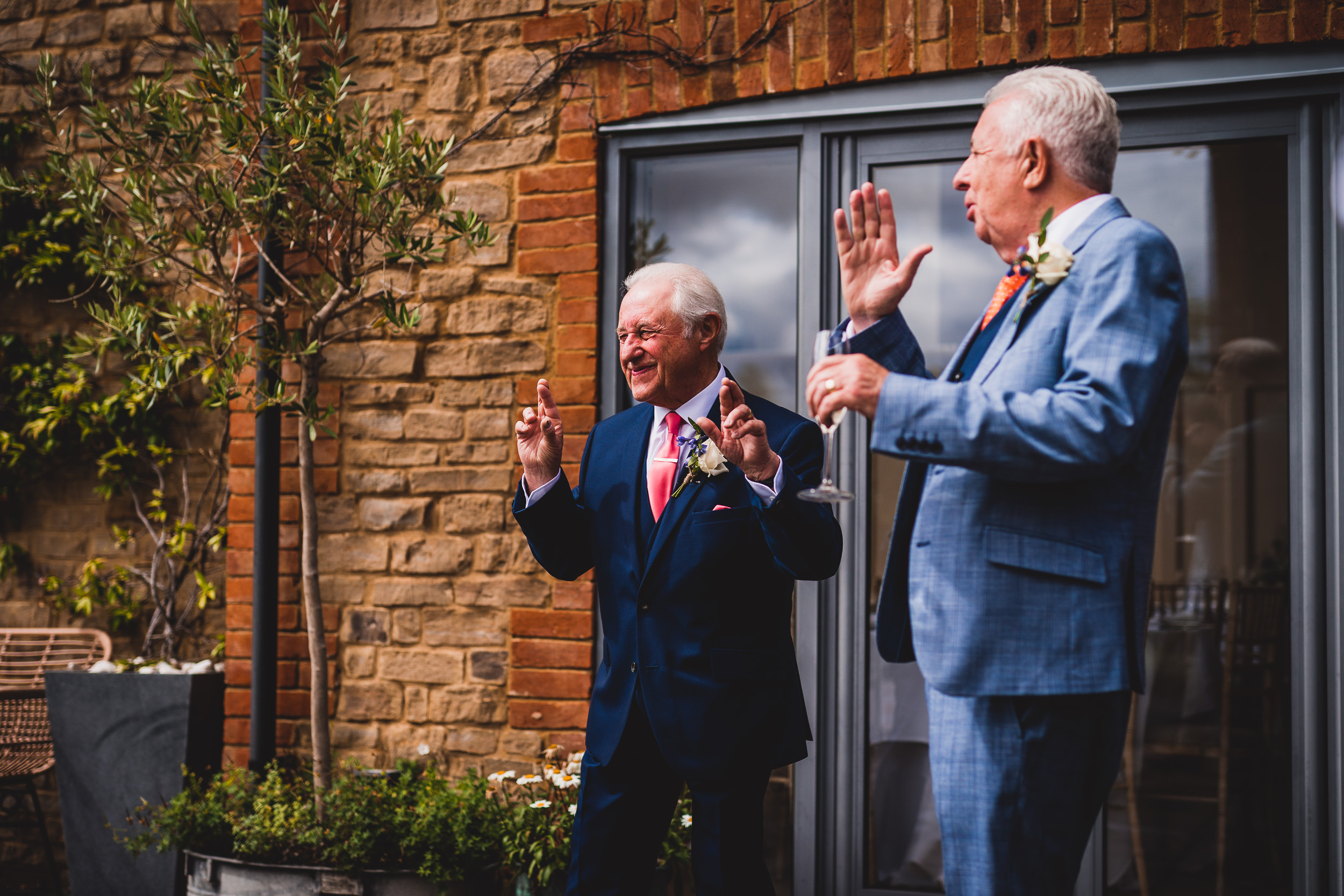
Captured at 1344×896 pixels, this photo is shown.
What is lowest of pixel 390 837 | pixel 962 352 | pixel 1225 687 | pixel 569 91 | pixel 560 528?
pixel 390 837

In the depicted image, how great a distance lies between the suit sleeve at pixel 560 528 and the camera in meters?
2.50

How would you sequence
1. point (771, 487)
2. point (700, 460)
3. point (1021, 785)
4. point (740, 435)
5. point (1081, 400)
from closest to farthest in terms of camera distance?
point (1081, 400) < point (1021, 785) < point (740, 435) < point (771, 487) < point (700, 460)

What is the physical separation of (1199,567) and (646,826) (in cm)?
248

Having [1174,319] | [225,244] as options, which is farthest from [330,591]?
[1174,319]

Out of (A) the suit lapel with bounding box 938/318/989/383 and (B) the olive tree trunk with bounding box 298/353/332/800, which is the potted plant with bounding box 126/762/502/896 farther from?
(A) the suit lapel with bounding box 938/318/989/383

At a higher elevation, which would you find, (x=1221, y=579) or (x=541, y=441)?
(x=541, y=441)

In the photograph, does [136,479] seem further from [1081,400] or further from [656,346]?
[1081,400]

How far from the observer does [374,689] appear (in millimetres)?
3967

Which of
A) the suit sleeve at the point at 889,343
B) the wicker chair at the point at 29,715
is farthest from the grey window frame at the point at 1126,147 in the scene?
the wicker chair at the point at 29,715

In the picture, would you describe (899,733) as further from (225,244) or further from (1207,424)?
(225,244)

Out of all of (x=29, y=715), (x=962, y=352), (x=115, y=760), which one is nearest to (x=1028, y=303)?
(x=962, y=352)

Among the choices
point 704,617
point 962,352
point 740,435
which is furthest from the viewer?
point 704,617

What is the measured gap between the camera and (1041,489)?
159 centimetres

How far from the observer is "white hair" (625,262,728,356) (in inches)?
97.7
